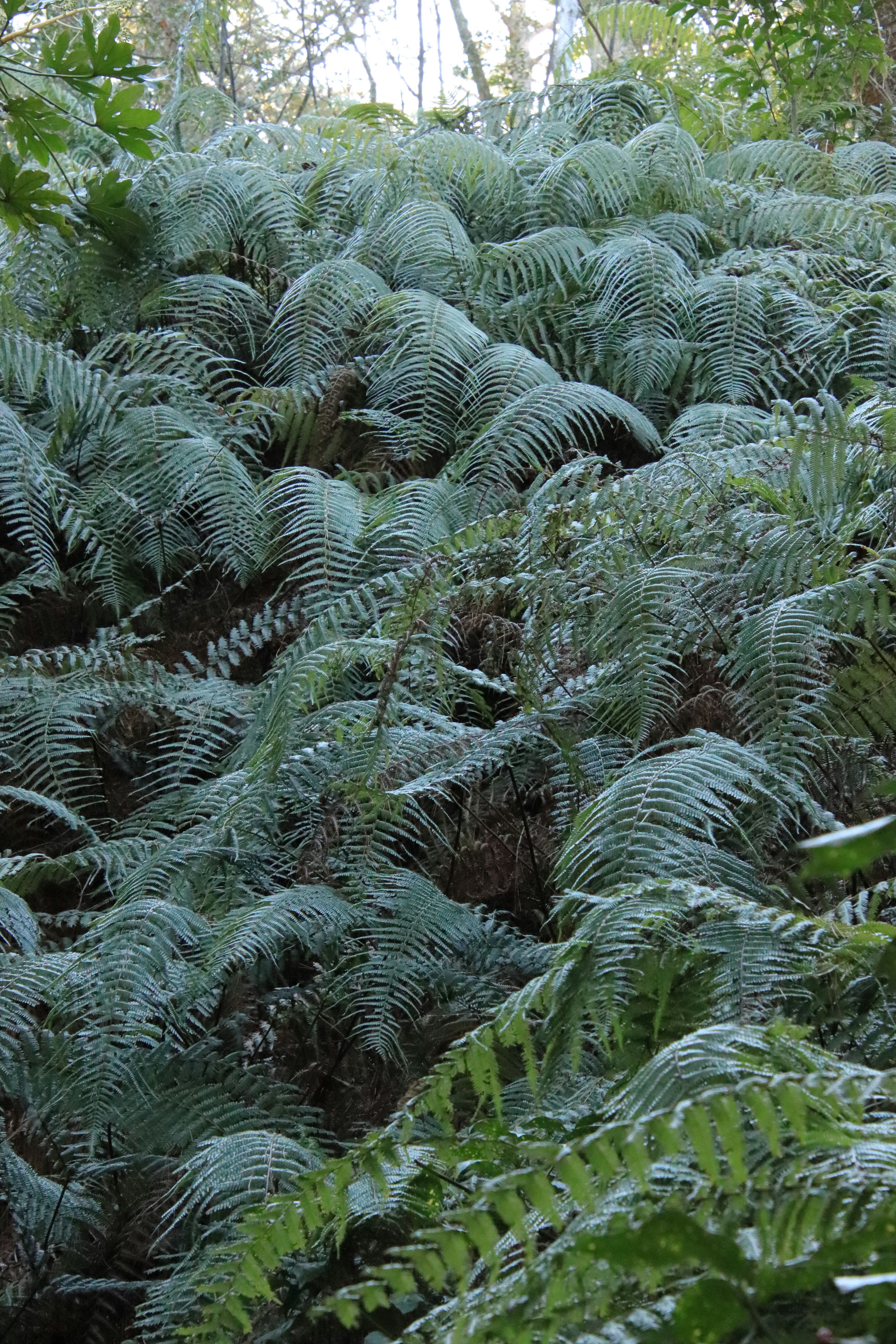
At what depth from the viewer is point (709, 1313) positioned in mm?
577

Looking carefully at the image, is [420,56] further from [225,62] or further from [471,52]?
[225,62]

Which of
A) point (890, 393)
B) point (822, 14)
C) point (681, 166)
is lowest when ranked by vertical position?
point (890, 393)

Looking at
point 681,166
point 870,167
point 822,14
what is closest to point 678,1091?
point 681,166

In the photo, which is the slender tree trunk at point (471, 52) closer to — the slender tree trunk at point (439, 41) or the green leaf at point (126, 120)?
the slender tree trunk at point (439, 41)

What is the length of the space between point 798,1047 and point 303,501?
90.4 inches

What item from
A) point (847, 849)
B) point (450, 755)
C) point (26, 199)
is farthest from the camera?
point (450, 755)

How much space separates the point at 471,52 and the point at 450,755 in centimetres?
1019

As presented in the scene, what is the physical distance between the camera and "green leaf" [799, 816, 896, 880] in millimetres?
376

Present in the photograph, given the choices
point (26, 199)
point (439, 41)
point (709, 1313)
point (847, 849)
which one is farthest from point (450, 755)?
point (439, 41)

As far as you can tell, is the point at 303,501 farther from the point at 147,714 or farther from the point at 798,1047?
the point at 798,1047

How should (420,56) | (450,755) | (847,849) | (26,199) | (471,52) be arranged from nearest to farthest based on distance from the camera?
(847,849) < (26,199) < (450,755) < (420,56) < (471,52)

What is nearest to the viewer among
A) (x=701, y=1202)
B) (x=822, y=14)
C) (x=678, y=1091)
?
(x=701, y=1202)

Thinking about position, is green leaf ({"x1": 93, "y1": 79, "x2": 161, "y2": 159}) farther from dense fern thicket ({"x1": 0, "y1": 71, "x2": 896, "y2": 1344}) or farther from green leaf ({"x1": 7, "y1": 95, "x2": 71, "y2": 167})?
dense fern thicket ({"x1": 0, "y1": 71, "x2": 896, "y2": 1344})

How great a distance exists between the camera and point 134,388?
11.8 ft
